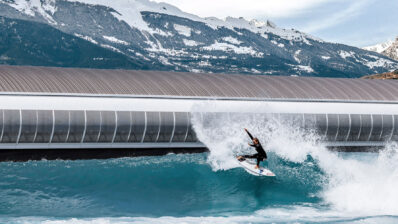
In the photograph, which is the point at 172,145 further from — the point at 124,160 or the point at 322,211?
the point at 322,211

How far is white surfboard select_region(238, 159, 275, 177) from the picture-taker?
118ft

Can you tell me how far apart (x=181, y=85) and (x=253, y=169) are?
1258cm

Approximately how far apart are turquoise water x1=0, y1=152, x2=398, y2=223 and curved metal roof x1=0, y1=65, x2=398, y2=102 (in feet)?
17.9

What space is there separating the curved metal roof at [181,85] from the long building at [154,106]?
68 millimetres

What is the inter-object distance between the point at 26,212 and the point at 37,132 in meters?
10.9

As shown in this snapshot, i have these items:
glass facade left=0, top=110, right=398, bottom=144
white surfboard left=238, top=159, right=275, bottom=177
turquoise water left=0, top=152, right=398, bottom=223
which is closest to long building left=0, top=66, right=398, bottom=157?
glass facade left=0, top=110, right=398, bottom=144

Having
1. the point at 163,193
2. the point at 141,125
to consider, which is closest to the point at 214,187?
the point at 163,193

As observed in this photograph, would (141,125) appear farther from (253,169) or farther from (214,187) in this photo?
(253,169)

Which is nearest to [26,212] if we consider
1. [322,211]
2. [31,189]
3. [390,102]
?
[31,189]

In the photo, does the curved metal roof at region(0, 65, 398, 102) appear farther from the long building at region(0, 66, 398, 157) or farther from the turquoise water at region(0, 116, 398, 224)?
the turquoise water at region(0, 116, 398, 224)

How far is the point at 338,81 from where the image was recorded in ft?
181

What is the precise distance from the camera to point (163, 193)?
33.9m

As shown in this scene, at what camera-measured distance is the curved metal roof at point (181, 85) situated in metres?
42.6

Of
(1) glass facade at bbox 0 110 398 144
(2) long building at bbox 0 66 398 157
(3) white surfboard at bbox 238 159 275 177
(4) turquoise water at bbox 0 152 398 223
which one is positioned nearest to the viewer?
(4) turquoise water at bbox 0 152 398 223
